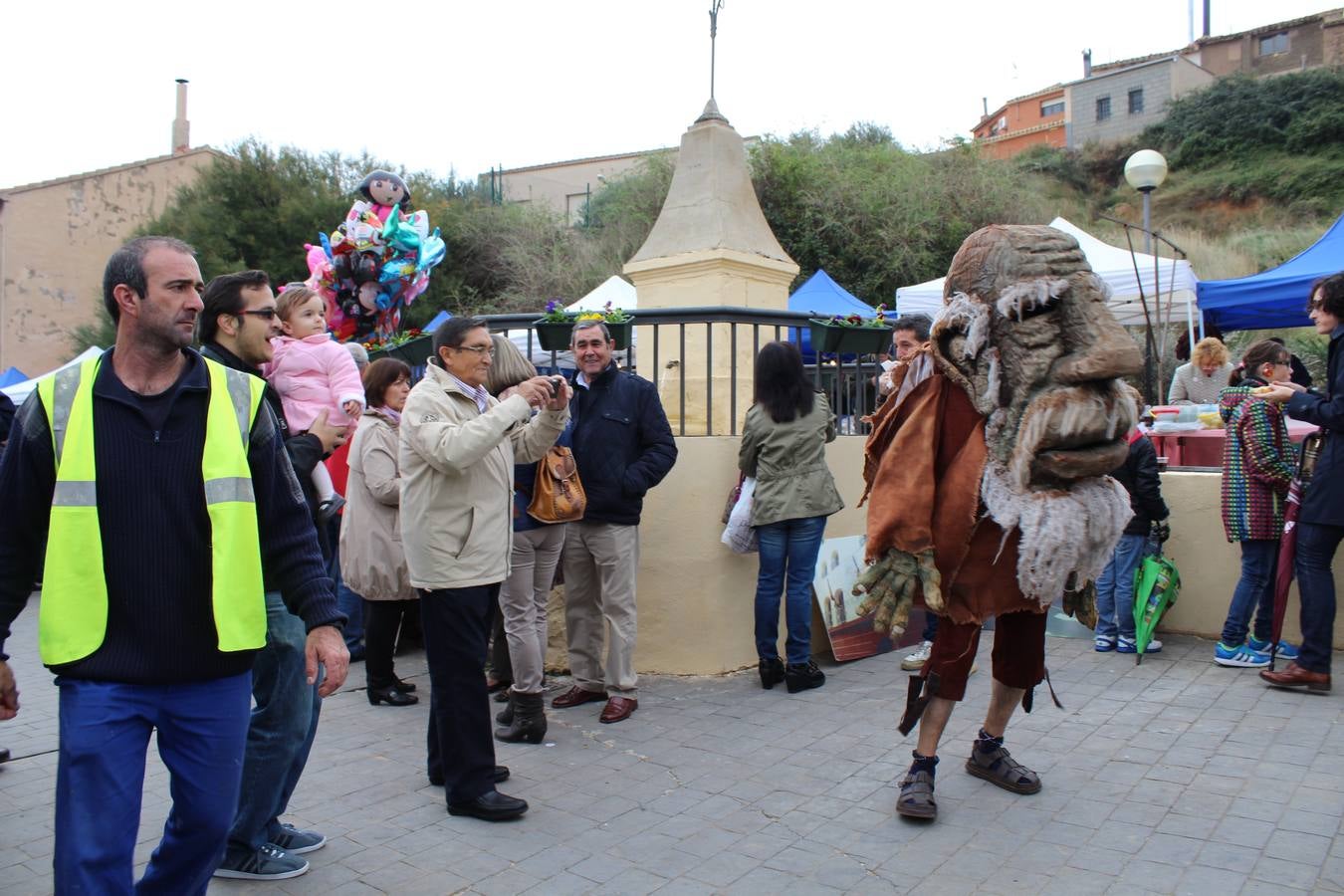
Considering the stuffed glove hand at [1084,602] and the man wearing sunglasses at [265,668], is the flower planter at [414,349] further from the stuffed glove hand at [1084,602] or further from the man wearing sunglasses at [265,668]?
the stuffed glove hand at [1084,602]

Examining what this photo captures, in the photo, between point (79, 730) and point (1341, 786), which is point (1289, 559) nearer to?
point (1341, 786)

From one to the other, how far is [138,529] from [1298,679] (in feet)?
18.2

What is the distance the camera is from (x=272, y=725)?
3.29 meters

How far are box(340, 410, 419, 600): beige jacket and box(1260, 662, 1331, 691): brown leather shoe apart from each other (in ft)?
15.7

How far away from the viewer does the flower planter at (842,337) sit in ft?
20.0

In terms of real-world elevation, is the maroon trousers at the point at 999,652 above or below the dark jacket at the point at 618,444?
below

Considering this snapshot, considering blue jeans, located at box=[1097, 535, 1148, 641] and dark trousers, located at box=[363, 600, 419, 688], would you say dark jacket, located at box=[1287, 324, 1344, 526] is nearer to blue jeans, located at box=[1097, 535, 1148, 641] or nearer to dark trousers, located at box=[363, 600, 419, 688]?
blue jeans, located at box=[1097, 535, 1148, 641]

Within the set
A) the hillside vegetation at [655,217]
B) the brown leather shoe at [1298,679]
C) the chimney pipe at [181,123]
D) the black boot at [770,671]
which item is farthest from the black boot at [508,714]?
the chimney pipe at [181,123]

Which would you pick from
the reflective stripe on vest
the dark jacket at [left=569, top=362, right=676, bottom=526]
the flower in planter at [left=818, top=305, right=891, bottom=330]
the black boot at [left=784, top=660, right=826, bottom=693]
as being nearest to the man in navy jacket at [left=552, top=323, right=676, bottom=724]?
the dark jacket at [left=569, top=362, right=676, bottom=526]

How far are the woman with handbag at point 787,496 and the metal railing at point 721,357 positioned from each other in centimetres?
40

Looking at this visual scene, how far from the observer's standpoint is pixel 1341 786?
389 centimetres

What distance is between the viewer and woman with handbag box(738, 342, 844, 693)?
551 centimetres

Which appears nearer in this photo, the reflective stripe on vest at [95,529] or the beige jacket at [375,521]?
the reflective stripe on vest at [95,529]

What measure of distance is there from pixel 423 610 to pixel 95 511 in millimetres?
1752
